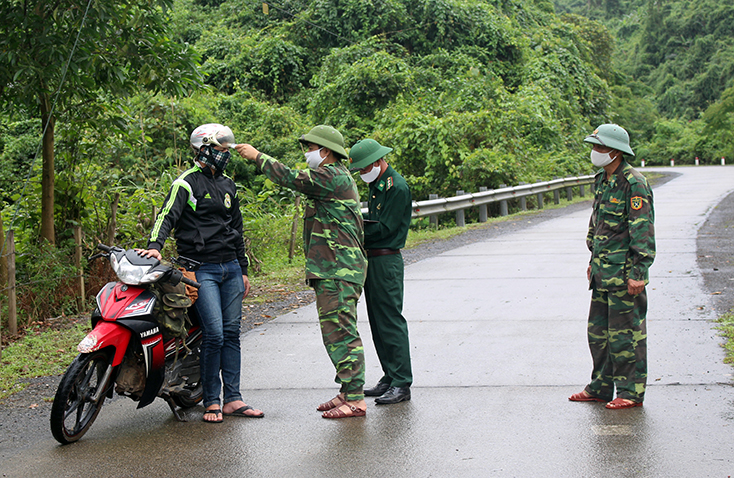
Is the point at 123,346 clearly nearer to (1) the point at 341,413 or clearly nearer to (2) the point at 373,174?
(1) the point at 341,413

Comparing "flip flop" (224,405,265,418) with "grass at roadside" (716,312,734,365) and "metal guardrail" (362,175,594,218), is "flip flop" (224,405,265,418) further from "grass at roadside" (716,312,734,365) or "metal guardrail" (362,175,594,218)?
"metal guardrail" (362,175,594,218)

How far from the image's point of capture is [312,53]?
2833 centimetres

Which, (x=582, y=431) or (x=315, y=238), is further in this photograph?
(x=315, y=238)

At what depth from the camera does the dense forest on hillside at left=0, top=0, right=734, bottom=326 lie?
8.79 m

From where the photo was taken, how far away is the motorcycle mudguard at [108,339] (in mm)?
4523

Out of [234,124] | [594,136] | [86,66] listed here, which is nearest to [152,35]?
[86,66]

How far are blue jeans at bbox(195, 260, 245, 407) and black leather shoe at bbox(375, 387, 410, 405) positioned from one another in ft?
3.31

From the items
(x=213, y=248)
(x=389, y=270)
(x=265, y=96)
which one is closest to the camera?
(x=213, y=248)

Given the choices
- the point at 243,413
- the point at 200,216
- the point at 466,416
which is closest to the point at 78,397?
the point at 243,413

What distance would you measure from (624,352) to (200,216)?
10.0 ft

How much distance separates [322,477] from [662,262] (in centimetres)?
839

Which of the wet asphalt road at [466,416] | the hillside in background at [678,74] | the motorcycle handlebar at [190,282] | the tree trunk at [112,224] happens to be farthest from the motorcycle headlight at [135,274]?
the hillside in background at [678,74]

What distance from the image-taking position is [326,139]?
5.18 m

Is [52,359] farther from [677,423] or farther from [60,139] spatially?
[677,423]
